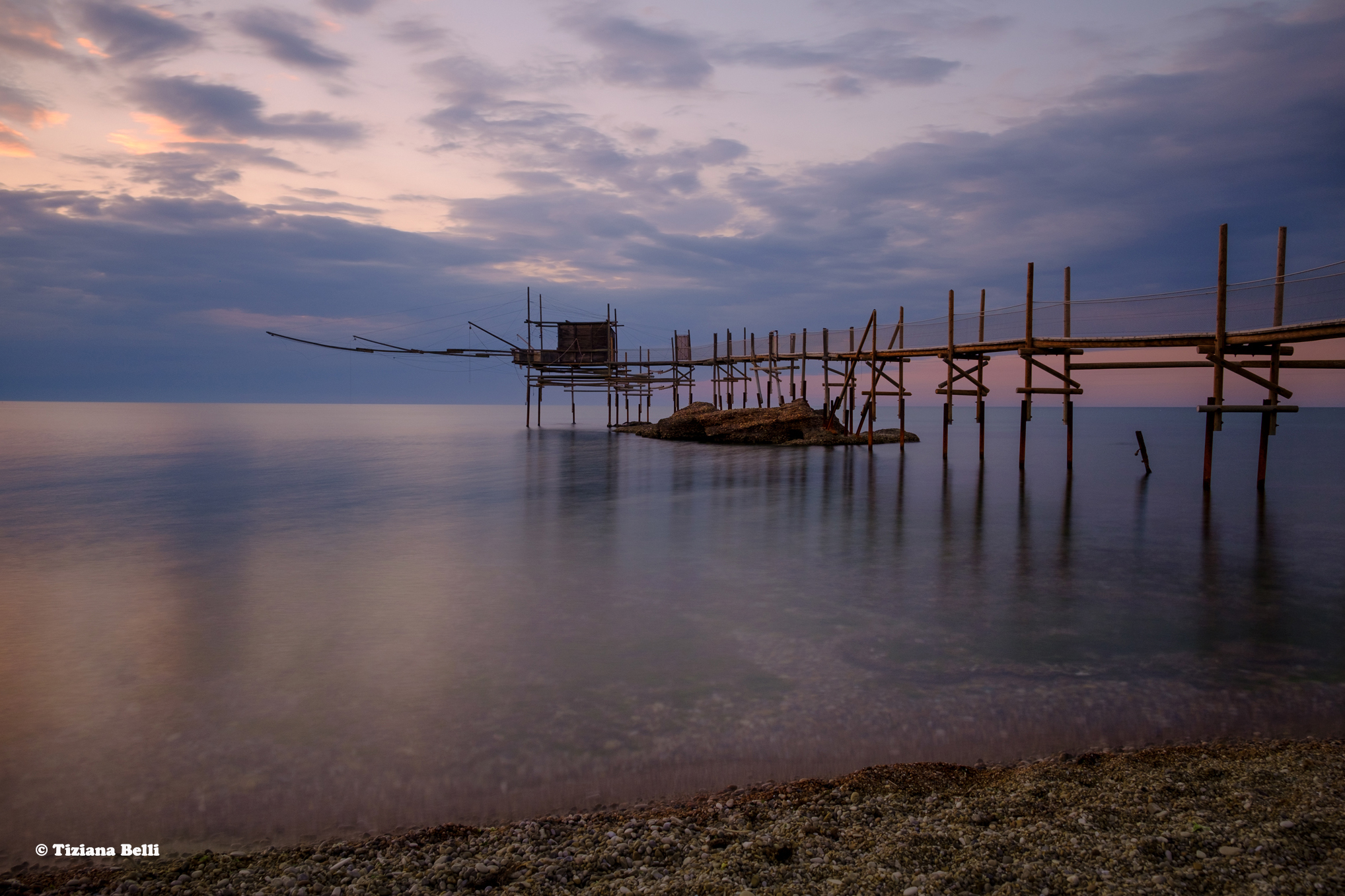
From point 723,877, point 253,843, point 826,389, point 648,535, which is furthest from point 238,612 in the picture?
point 826,389

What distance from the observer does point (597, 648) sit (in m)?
6.47

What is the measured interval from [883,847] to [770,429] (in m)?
29.4

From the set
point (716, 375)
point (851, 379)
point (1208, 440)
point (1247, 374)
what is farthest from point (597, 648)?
point (716, 375)

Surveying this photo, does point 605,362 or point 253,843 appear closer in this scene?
point 253,843

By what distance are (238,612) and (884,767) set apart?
6.88 m

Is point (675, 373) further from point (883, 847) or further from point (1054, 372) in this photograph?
point (883, 847)

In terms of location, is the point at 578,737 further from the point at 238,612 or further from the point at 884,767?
the point at 238,612

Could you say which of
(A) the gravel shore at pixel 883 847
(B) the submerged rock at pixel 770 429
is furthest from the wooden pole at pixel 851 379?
(A) the gravel shore at pixel 883 847

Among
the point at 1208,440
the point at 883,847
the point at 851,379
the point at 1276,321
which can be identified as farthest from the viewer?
the point at 851,379

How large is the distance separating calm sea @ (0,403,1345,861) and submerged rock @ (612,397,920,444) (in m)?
15.7

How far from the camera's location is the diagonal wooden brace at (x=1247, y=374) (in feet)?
42.2

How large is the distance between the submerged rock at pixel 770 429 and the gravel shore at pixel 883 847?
27.6m

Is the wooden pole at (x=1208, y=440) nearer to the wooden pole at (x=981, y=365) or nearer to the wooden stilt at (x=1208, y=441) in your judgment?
the wooden stilt at (x=1208, y=441)

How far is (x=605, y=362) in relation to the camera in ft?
147
